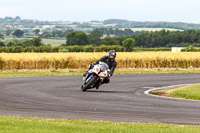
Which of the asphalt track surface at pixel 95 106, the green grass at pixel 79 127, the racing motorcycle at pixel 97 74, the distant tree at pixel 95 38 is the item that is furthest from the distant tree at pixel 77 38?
the green grass at pixel 79 127

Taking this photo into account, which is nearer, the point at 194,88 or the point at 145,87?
the point at 194,88

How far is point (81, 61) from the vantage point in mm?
42875

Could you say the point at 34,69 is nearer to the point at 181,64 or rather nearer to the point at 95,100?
the point at 181,64

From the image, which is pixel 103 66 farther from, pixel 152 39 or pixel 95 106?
pixel 152 39

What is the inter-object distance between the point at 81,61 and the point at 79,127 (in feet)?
104

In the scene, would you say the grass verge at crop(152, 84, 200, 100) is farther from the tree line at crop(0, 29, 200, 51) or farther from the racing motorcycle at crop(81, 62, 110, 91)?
the tree line at crop(0, 29, 200, 51)

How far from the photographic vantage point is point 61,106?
1598cm

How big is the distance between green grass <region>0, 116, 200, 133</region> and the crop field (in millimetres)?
29173

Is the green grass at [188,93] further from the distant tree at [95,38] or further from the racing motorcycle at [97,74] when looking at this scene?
the distant tree at [95,38]

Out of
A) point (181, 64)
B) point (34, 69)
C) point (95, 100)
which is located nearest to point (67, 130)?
point (95, 100)

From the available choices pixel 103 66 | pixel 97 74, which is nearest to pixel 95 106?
pixel 97 74

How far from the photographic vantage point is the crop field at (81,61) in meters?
41.7

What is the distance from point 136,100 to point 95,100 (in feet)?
5.03

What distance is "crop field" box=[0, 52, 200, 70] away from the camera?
137 feet
